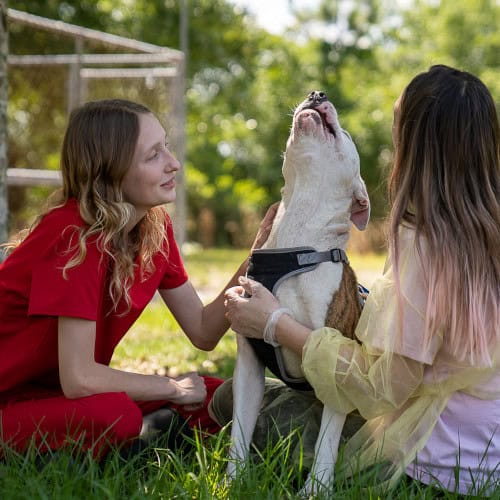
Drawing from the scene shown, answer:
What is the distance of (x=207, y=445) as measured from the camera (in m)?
2.97

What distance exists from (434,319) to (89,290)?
1.15 m

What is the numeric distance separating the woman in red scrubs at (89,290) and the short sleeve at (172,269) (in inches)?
5.9

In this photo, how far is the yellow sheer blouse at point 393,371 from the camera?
237 centimetres

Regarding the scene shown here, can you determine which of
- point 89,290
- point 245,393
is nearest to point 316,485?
point 245,393

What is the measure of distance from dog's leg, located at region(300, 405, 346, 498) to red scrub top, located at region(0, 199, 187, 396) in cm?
86

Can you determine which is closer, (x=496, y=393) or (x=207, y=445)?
(x=496, y=393)

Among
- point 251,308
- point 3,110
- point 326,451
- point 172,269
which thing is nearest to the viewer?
point 326,451

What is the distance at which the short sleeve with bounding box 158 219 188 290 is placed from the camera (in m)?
3.20

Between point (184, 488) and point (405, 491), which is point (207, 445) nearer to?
point (184, 488)

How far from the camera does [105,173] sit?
2799 millimetres

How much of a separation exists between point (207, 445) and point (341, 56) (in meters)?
24.7

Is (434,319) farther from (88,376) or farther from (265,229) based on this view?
(88,376)

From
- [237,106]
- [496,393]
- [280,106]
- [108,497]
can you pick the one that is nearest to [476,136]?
[496,393]

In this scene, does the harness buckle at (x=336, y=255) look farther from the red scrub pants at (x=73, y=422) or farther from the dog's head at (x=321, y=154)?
the red scrub pants at (x=73, y=422)
